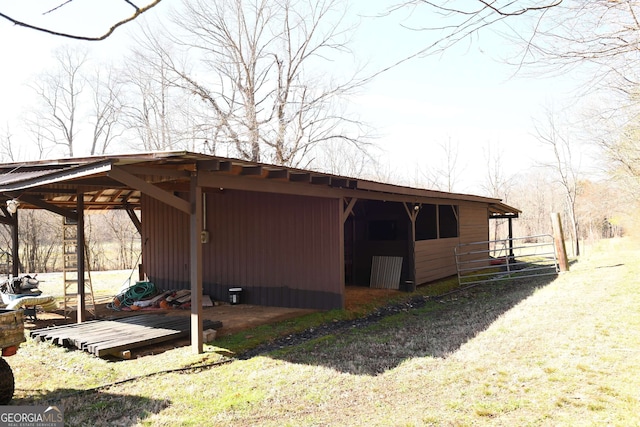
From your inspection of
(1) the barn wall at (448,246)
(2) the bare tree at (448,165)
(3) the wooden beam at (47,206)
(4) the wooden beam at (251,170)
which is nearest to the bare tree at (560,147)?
(2) the bare tree at (448,165)

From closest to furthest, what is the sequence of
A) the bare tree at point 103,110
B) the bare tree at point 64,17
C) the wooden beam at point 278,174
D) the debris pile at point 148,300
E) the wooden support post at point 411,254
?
the bare tree at point 64,17 → the wooden beam at point 278,174 → the debris pile at point 148,300 → the wooden support post at point 411,254 → the bare tree at point 103,110

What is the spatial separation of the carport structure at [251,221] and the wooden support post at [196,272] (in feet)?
0.04

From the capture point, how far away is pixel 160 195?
5508 millimetres

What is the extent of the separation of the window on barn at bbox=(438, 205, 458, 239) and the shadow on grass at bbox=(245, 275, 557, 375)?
4228 mm

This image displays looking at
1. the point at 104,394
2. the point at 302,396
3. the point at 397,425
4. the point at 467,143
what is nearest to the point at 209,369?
the point at 104,394

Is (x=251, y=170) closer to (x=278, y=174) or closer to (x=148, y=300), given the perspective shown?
(x=278, y=174)

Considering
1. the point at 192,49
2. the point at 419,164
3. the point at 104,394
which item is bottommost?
the point at 104,394

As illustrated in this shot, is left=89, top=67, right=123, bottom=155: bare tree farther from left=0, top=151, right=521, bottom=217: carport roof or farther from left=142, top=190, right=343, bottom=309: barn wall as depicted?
left=142, top=190, right=343, bottom=309: barn wall

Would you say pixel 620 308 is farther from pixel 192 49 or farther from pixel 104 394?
pixel 192 49

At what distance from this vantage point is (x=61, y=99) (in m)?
26.6

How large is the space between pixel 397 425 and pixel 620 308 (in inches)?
220

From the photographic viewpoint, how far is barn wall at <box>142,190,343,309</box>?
851cm

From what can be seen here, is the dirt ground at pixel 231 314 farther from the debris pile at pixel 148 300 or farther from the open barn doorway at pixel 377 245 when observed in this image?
the open barn doorway at pixel 377 245

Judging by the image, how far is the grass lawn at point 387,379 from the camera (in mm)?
3645
